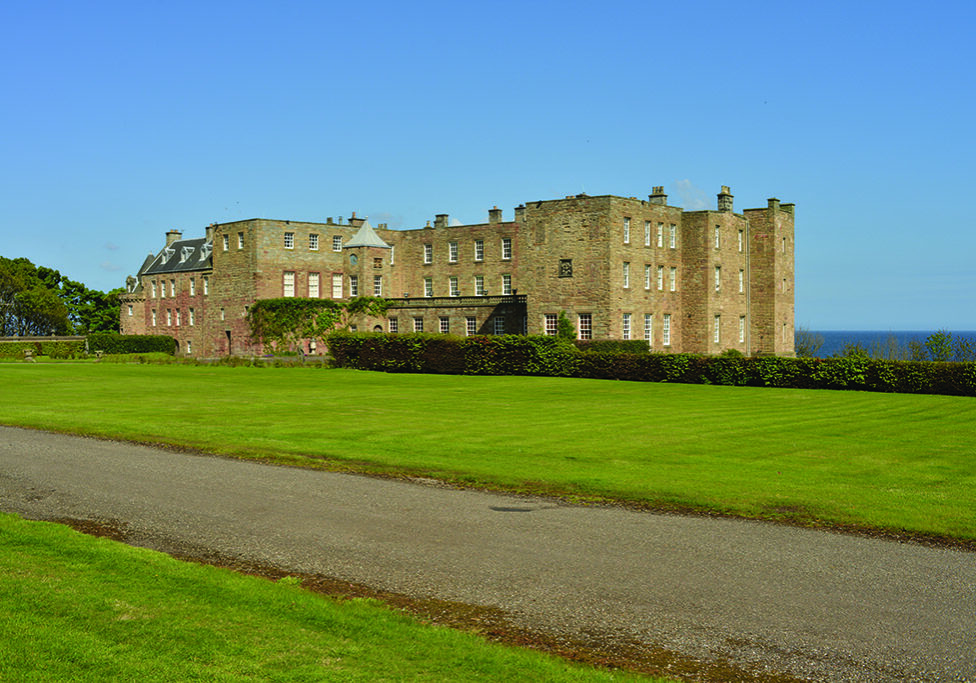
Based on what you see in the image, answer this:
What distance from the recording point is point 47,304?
93438 millimetres

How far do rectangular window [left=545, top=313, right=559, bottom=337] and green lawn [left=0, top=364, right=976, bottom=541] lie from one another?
20.0 meters

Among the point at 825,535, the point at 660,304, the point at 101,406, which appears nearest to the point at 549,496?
the point at 825,535

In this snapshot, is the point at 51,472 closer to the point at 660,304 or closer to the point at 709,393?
the point at 709,393

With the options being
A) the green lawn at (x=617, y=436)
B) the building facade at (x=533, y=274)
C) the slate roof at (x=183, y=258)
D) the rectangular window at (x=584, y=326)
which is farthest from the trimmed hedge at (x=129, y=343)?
the green lawn at (x=617, y=436)

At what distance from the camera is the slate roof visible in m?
76.8

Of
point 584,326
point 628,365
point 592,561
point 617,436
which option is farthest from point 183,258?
point 592,561

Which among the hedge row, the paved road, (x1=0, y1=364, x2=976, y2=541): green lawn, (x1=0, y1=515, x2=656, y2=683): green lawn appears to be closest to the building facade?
the hedge row

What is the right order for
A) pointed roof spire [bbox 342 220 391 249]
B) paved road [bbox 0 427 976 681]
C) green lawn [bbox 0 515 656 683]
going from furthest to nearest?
1. pointed roof spire [bbox 342 220 391 249]
2. paved road [bbox 0 427 976 681]
3. green lawn [bbox 0 515 656 683]

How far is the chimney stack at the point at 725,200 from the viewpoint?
201ft

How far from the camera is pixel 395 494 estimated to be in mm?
12672

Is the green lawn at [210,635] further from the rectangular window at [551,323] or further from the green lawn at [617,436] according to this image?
the rectangular window at [551,323]

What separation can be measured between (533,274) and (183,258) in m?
40.4

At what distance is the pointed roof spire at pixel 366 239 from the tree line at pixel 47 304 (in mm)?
41197

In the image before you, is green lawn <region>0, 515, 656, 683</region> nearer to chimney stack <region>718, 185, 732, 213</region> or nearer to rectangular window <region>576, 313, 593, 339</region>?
rectangular window <region>576, 313, 593, 339</region>
